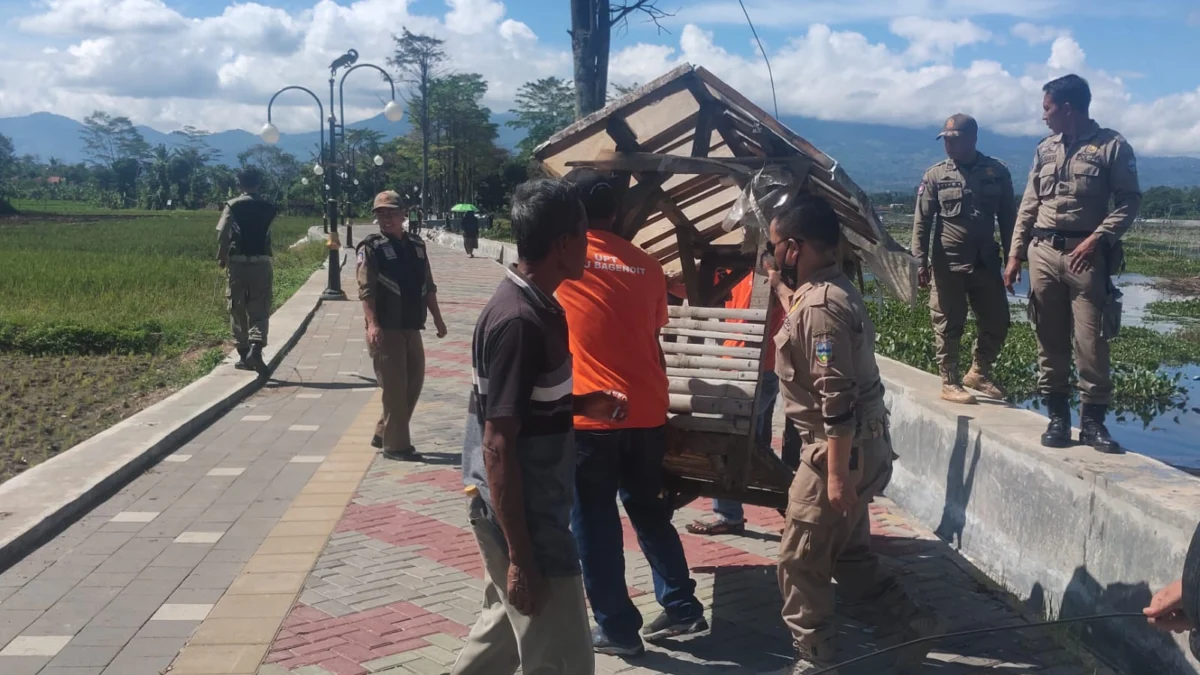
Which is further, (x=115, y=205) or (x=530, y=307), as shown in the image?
(x=115, y=205)

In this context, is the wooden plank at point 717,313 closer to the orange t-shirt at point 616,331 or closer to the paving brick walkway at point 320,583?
the orange t-shirt at point 616,331

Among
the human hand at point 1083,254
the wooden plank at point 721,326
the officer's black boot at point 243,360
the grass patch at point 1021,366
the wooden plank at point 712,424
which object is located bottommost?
the grass patch at point 1021,366

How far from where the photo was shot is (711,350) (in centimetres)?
453

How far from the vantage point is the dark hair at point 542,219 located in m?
3.02

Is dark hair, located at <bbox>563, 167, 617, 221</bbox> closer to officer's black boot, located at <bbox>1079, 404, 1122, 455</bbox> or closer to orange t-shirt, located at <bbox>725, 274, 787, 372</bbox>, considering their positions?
orange t-shirt, located at <bbox>725, 274, 787, 372</bbox>

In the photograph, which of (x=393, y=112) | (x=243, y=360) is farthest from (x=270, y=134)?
(x=243, y=360)

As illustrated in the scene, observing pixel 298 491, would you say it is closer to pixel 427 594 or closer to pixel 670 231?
pixel 427 594

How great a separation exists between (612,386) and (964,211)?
2.94 meters

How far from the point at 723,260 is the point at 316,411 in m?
4.74

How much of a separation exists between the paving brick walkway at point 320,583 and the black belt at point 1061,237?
5.43 ft

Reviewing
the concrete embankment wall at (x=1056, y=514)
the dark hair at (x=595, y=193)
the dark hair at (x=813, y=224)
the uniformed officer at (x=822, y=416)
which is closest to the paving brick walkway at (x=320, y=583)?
the concrete embankment wall at (x=1056, y=514)

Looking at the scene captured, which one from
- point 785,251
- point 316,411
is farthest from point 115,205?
point 785,251

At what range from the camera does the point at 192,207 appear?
330 ft

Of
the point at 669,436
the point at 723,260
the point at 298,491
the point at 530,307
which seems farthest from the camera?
the point at 298,491
